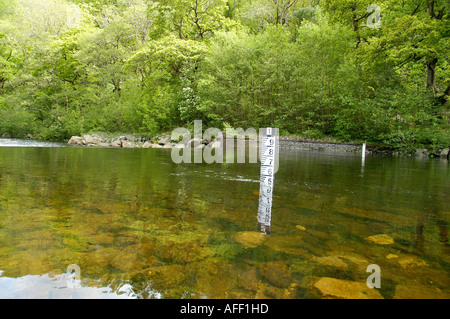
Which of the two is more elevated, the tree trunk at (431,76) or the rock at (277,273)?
the tree trunk at (431,76)

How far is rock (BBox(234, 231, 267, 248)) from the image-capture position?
2.95m

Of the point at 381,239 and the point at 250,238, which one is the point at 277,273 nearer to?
the point at 250,238

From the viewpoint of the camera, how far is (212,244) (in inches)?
115

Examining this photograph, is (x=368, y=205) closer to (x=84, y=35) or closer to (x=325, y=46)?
(x=325, y=46)

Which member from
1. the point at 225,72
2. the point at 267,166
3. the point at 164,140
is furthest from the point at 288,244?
the point at 225,72

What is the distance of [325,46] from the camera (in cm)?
2280

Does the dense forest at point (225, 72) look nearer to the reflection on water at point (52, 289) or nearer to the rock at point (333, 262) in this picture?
the rock at point (333, 262)

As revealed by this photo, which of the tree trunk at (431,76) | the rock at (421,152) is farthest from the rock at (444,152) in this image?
the tree trunk at (431,76)

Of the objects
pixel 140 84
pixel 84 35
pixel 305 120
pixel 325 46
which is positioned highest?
pixel 84 35

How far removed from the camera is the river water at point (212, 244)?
2.13 metres

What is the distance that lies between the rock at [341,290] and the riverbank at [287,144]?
1846 cm

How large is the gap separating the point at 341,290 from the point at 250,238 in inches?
45.3
